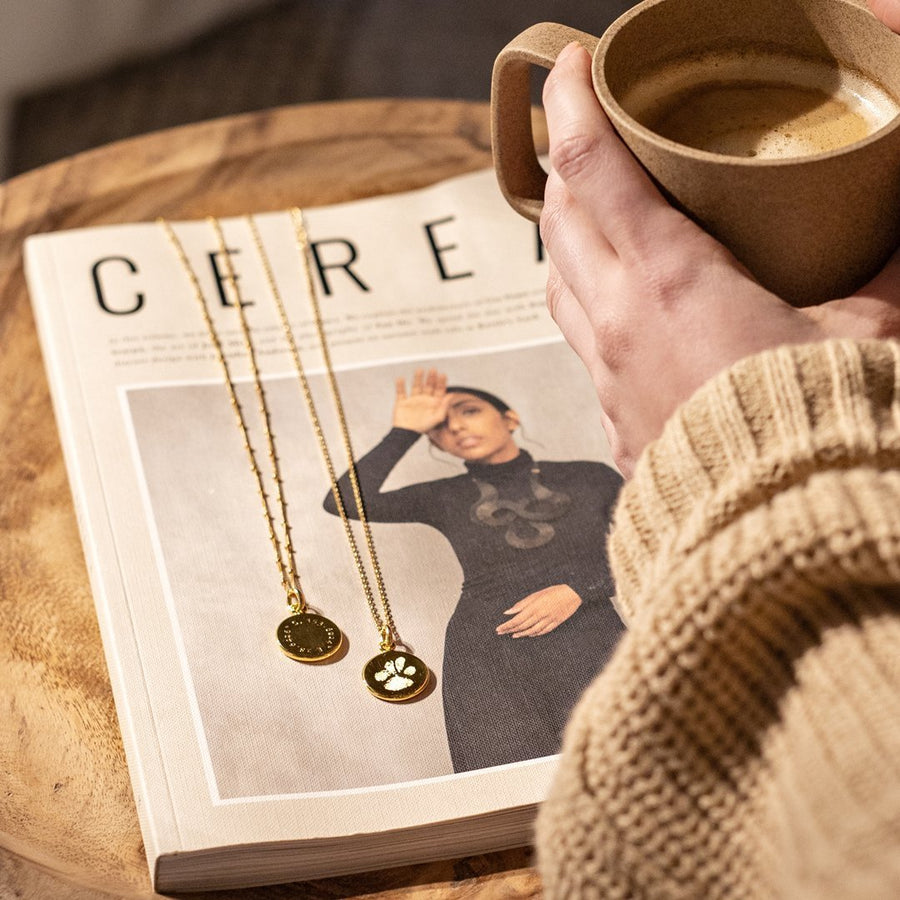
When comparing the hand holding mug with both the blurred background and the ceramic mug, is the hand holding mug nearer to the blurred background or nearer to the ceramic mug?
the ceramic mug

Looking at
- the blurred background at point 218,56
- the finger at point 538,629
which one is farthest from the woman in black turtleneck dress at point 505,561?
the blurred background at point 218,56

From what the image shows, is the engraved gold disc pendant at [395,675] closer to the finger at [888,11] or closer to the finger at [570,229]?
the finger at [570,229]

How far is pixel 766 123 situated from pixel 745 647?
0.71ft

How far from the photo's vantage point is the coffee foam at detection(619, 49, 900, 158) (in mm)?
415

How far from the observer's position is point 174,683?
0.46 m

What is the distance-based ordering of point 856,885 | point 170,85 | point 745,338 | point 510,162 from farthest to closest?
point 170,85 < point 510,162 < point 745,338 < point 856,885

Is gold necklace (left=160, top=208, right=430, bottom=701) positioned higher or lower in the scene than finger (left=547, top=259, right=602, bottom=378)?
lower

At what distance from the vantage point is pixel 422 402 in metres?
0.58

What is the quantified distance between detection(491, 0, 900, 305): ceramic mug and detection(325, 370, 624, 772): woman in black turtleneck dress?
13 centimetres

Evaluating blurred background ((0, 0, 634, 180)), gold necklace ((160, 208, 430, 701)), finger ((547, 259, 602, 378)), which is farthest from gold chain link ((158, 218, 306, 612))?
blurred background ((0, 0, 634, 180))

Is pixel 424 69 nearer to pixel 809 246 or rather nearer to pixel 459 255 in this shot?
pixel 459 255

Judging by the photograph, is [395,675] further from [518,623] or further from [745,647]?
[745,647]

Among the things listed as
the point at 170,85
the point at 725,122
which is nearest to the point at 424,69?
the point at 170,85

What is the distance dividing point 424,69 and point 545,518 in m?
1.38
